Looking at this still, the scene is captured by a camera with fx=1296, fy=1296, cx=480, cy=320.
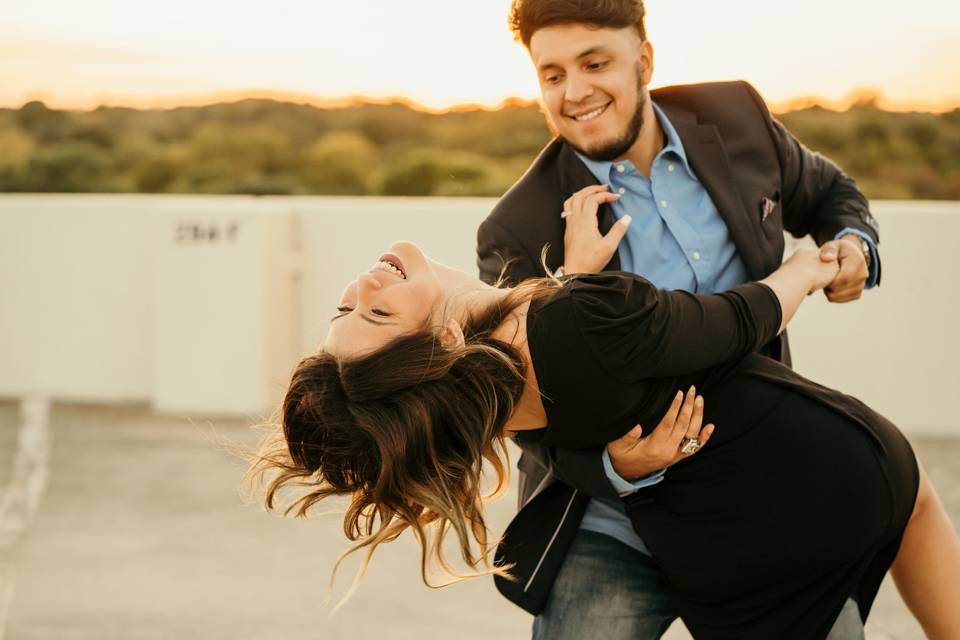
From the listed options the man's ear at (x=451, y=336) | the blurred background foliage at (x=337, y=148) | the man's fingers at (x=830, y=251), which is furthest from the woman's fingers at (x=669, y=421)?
the blurred background foliage at (x=337, y=148)

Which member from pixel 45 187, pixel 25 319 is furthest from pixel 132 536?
pixel 45 187

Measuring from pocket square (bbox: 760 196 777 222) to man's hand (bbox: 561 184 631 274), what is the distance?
30 cm

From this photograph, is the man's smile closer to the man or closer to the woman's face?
the man

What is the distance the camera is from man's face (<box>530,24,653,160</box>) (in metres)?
2.65

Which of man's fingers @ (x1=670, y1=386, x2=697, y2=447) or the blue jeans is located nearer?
man's fingers @ (x1=670, y1=386, x2=697, y2=447)

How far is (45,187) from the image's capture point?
1958 centimetres

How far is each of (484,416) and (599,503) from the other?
45 centimetres

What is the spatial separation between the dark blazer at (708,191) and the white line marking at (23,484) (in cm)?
223

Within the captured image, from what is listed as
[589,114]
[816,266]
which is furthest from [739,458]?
[589,114]

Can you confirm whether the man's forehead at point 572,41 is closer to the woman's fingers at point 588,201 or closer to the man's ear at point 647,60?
the man's ear at point 647,60

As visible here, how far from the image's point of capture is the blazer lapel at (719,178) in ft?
8.46

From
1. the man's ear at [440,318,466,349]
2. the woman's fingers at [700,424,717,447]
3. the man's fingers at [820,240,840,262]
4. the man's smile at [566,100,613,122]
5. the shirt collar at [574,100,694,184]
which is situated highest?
the man's smile at [566,100,613,122]

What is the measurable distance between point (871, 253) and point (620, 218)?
566mm

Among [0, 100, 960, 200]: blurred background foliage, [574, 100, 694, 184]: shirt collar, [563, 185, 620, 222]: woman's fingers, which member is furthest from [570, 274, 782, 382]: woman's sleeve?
[0, 100, 960, 200]: blurred background foliage
